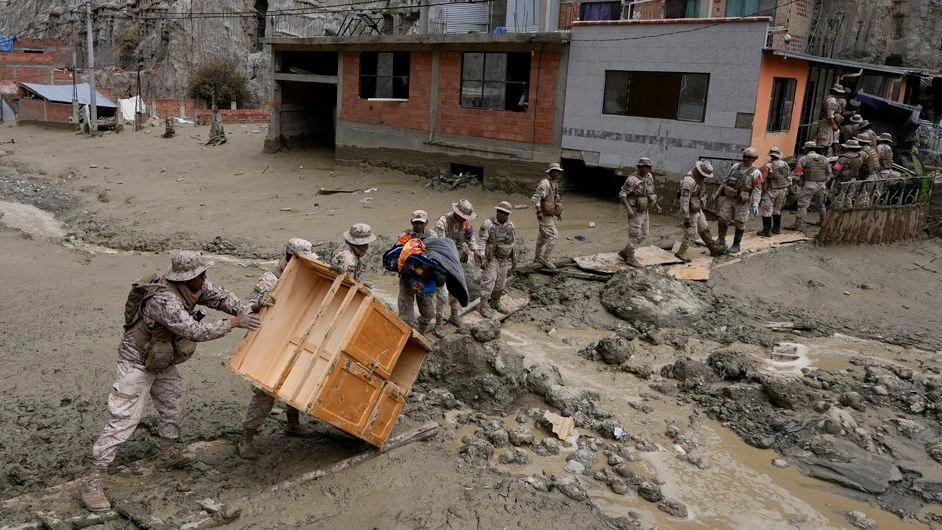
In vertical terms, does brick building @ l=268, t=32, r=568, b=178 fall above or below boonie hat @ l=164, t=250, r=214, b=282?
above

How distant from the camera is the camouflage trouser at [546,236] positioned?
10500 millimetres

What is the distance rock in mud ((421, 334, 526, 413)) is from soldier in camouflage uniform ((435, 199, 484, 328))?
3.32 feet

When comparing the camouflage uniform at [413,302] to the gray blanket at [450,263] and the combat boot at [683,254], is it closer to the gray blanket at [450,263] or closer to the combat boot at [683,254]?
the gray blanket at [450,263]

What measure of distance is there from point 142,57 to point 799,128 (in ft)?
151

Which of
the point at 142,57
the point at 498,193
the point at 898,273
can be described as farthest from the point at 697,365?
the point at 142,57

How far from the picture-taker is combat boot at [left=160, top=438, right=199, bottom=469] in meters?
5.35

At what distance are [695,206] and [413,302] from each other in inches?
207

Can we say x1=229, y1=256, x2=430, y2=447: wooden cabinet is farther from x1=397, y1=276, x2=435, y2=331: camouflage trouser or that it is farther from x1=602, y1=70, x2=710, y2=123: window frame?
x1=602, y1=70, x2=710, y2=123: window frame

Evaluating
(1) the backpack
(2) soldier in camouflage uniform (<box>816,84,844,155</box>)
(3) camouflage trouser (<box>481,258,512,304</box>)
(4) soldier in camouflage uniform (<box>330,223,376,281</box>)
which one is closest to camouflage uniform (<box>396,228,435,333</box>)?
(4) soldier in camouflage uniform (<box>330,223,376,281</box>)

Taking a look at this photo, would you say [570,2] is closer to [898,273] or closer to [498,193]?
[498,193]

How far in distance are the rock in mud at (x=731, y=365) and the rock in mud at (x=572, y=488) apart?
3042 mm

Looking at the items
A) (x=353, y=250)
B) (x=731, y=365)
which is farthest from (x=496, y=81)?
(x=353, y=250)

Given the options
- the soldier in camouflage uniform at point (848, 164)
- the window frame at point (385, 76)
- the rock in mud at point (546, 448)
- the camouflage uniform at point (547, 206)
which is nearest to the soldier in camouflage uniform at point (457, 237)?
the camouflage uniform at point (547, 206)

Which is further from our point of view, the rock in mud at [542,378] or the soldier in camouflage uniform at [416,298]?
the soldier in camouflage uniform at [416,298]
